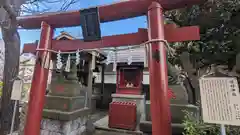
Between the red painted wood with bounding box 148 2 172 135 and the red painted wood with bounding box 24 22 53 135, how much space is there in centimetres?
205

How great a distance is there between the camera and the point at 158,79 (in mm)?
1945

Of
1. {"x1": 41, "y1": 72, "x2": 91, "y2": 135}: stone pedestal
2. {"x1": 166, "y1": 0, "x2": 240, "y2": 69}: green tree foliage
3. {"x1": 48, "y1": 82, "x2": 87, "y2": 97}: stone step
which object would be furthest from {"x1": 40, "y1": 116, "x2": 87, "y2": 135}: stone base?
{"x1": 166, "y1": 0, "x2": 240, "y2": 69}: green tree foliage

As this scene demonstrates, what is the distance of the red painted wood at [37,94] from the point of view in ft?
8.55

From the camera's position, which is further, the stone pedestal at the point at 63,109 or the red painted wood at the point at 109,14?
the stone pedestal at the point at 63,109

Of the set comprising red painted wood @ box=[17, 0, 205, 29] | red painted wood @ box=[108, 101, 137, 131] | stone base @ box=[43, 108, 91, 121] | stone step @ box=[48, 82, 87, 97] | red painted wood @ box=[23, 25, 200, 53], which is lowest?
red painted wood @ box=[108, 101, 137, 131]

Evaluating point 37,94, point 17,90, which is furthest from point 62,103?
point 37,94

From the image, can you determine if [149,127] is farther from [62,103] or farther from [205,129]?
[62,103]

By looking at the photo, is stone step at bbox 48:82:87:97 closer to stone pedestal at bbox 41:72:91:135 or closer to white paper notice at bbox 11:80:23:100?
stone pedestal at bbox 41:72:91:135

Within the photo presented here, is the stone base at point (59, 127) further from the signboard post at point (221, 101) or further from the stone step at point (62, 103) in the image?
the signboard post at point (221, 101)

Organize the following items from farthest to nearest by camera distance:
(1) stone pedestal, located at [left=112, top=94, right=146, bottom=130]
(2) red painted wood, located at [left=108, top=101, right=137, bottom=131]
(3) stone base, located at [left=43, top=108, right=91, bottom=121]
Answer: (1) stone pedestal, located at [left=112, top=94, right=146, bottom=130] → (2) red painted wood, located at [left=108, top=101, right=137, bottom=131] → (3) stone base, located at [left=43, top=108, right=91, bottom=121]

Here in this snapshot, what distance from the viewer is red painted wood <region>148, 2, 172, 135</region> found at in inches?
72.4

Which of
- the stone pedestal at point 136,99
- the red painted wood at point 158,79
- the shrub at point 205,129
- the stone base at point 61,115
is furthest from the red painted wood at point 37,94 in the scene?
the stone pedestal at point 136,99

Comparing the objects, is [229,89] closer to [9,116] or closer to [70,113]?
[70,113]

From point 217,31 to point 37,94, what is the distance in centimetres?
355
